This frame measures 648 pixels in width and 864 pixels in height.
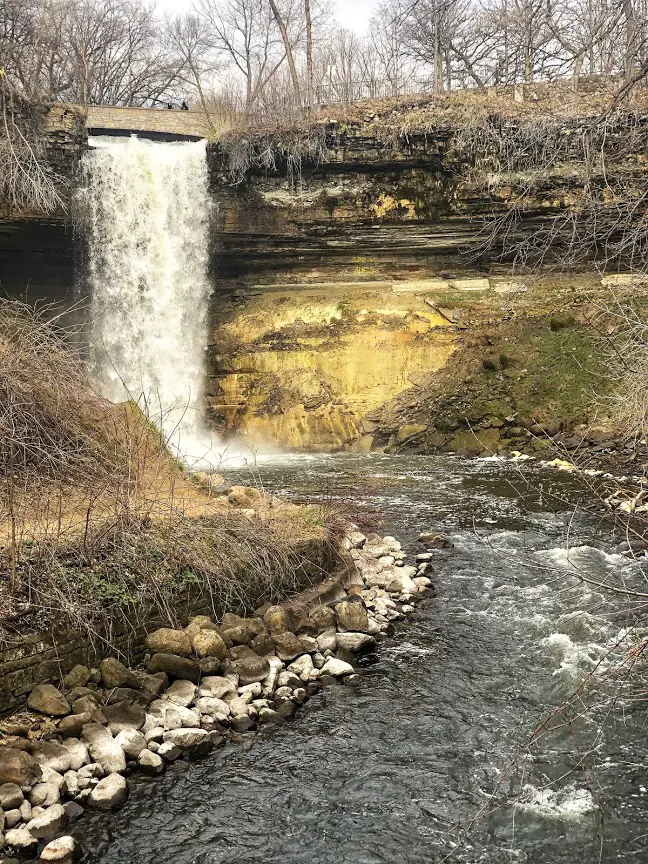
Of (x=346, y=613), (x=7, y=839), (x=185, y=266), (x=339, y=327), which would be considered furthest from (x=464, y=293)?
(x=7, y=839)

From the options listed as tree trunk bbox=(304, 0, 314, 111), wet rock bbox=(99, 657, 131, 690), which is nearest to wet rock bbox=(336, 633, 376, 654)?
wet rock bbox=(99, 657, 131, 690)

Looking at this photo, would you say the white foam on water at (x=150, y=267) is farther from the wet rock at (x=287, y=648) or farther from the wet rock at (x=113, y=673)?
the wet rock at (x=113, y=673)

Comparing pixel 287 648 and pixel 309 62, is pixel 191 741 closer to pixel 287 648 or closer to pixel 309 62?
pixel 287 648

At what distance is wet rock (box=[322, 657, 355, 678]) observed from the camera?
23.3 ft

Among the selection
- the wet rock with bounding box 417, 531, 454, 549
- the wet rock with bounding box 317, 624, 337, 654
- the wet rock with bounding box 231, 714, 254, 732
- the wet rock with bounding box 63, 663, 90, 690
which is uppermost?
the wet rock with bounding box 63, 663, 90, 690

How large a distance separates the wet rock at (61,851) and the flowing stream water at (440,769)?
0.47ft

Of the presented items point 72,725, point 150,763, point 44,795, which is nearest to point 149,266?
point 72,725

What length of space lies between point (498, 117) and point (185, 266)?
9168 millimetres

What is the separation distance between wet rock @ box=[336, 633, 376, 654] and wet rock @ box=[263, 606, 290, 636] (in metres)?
0.51

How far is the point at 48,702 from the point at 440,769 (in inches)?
Answer: 111

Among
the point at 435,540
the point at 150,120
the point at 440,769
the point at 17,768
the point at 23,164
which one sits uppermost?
the point at 150,120

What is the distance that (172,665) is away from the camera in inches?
261

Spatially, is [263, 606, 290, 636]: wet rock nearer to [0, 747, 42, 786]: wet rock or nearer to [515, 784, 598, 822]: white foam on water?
[0, 747, 42, 786]: wet rock

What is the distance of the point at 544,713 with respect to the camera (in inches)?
245
